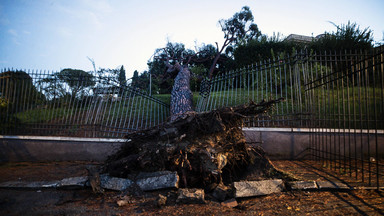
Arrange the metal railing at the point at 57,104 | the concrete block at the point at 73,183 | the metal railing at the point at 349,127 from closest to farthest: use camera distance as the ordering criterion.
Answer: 1. the metal railing at the point at 349,127
2. the concrete block at the point at 73,183
3. the metal railing at the point at 57,104

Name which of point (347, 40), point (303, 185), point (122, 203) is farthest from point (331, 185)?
point (347, 40)

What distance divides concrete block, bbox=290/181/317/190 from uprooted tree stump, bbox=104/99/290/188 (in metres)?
0.39

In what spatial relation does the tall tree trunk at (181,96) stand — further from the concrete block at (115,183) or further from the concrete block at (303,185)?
the concrete block at (303,185)

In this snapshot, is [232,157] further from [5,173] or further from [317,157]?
[5,173]

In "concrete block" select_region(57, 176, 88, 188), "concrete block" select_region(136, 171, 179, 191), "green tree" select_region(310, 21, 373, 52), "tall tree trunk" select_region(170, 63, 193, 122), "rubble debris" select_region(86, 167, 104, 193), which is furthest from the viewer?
"green tree" select_region(310, 21, 373, 52)

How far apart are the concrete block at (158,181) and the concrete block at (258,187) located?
3.14 feet

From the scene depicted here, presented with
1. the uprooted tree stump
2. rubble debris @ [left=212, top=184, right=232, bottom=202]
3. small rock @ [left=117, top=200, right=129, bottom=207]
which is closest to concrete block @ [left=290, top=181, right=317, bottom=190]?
the uprooted tree stump

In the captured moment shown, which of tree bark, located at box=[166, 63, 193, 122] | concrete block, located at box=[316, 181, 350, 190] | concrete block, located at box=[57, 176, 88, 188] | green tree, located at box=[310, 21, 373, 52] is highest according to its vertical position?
green tree, located at box=[310, 21, 373, 52]

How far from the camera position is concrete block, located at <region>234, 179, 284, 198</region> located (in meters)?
2.86

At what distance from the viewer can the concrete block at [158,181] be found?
3027 millimetres

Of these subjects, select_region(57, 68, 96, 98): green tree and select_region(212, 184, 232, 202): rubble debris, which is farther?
select_region(57, 68, 96, 98): green tree

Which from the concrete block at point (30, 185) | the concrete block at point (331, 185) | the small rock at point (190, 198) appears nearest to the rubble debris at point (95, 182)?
the concrete block at point (30, 185)

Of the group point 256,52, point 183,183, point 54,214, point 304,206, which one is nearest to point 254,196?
point 304,206

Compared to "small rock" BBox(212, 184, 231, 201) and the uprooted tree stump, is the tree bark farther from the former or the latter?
"small rock" BBox(212, 184, 231, 201)
